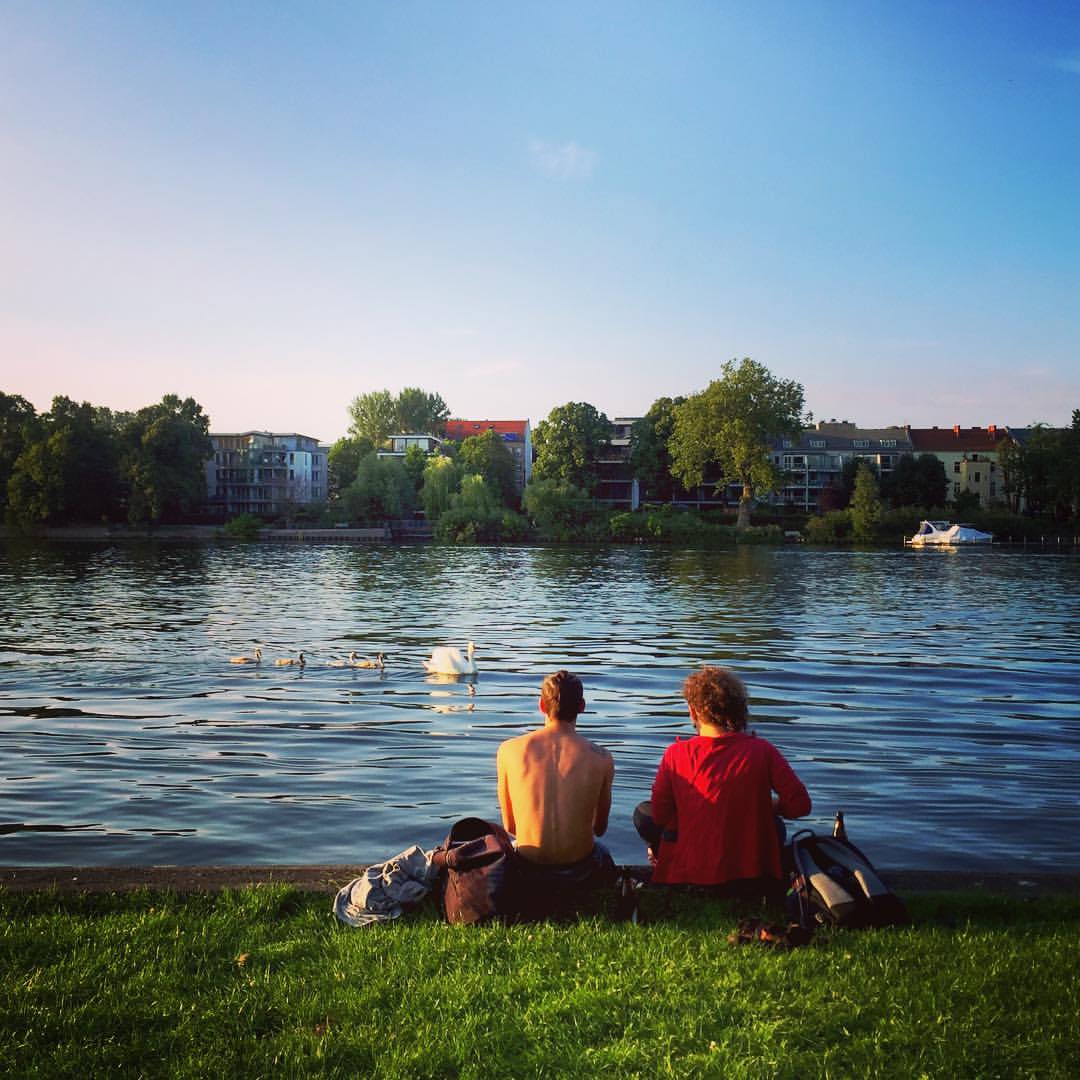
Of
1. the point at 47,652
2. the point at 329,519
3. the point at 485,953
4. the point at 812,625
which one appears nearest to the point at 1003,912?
the point at 485,953

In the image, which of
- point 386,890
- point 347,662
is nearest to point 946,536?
point 347,662

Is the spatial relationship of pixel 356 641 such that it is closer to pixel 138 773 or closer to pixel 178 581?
pixel 138 773

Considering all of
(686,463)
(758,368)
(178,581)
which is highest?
(758,368)

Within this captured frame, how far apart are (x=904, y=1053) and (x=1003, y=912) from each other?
94.7 inches

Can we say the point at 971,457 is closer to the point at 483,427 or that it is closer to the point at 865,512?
the point at 865,512

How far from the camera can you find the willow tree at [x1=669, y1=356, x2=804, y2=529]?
116188 millimetres

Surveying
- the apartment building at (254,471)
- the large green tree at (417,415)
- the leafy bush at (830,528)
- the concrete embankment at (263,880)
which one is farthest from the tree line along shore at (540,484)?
the concrete embankment at (263,880)

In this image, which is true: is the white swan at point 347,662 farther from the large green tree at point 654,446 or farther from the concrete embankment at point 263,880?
the large green tree at point 654,446

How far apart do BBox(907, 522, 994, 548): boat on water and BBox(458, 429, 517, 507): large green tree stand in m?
46.7

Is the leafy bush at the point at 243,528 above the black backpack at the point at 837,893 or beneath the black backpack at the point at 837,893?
beneath

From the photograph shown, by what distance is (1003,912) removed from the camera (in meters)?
6.97

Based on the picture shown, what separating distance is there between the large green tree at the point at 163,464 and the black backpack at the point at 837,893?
119 m

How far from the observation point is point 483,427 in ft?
584

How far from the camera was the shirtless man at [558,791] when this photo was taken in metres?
7.03
